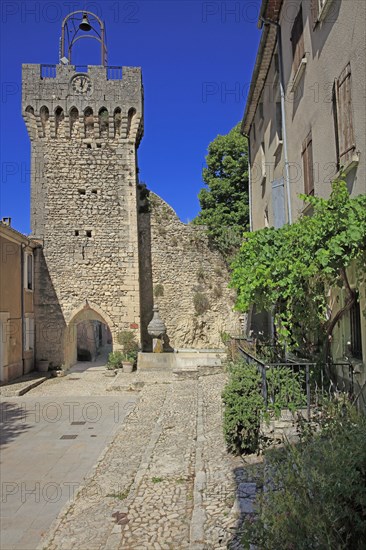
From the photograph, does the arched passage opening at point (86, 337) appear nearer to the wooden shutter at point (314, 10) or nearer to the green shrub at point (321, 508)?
the wooden shutter at point (314, 10)

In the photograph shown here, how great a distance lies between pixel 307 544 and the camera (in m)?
2.51

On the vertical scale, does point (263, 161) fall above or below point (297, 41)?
below

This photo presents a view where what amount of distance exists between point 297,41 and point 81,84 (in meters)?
13.3

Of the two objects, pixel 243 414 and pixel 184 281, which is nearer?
pixel 243 414

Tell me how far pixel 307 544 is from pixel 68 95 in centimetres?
2032

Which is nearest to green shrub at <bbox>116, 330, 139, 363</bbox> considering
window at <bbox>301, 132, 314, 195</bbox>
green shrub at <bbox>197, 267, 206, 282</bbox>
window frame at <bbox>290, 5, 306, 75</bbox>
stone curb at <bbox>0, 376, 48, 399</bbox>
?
stone curb at <bbox>0, 376, 48, 399</bbox>

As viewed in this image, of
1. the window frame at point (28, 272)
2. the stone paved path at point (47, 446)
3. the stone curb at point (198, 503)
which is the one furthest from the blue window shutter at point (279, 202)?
the window frame at point (28, 272)

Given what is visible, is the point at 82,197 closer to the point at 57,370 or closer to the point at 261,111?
the point at 57,370

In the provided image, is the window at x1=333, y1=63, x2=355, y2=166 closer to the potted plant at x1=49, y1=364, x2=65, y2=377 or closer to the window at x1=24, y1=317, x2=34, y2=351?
the window at x1=24, y1=317, x2=34, y2=351

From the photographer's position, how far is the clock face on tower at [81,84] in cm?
1959

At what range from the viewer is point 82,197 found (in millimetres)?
19562

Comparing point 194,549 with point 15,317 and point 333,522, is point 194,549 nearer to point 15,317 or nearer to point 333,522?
point 333,522

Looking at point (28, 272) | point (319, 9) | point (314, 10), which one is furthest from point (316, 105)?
point (28, 272)

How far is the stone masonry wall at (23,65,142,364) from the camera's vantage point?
1925 centimetres
